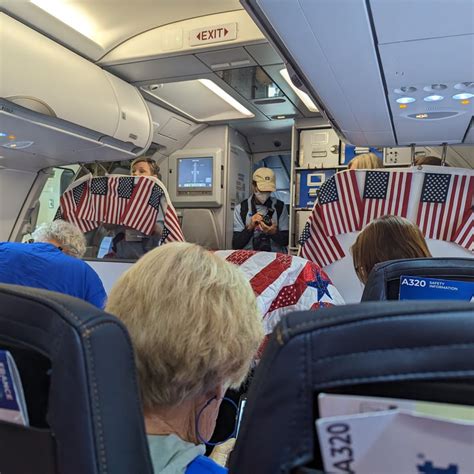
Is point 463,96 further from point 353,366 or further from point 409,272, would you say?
point 353,366

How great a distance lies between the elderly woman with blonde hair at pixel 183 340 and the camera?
0.91 m

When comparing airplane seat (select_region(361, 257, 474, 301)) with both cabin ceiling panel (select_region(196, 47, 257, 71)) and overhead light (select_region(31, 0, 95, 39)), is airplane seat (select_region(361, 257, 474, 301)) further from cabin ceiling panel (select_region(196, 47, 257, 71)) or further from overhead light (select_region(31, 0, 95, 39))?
overhead light (select_region(31, 0, 95, 39))

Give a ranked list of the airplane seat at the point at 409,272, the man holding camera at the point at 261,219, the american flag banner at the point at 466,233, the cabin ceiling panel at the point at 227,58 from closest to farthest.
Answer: the airplane seat at the point at 409,272
the american flag banner at the point at 466,233
the cabin ceiling panel at the point at 227,58
the man holding camera at the point at 261,219

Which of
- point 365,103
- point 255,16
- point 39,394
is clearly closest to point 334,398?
point 39,394

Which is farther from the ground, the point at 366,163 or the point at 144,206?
the point at 366,163

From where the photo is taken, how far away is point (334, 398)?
466mm

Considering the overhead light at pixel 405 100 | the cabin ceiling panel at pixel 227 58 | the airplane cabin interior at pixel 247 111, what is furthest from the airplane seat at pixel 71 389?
the cabin ceiling panel at pixel 227 58

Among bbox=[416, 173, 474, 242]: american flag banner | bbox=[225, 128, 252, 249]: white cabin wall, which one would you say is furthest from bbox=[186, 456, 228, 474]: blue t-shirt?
bbox=[225, 128, 252, 249]: white cabin wall

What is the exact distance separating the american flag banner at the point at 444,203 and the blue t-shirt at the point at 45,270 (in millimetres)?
2222

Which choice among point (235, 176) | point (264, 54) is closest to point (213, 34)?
point (264, 54)

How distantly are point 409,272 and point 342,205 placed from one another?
5.83 ft

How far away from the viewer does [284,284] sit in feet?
8.18

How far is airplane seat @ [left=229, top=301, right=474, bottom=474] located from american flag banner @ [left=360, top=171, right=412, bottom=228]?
2.83 m

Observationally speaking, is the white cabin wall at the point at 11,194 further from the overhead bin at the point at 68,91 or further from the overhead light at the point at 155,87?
the overhead light at the point at 155,87
